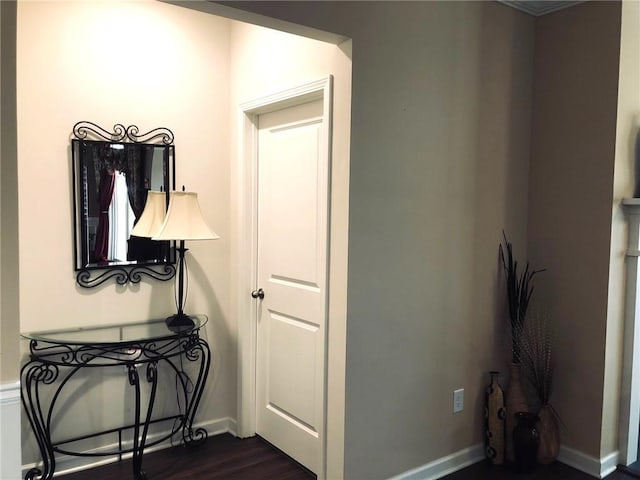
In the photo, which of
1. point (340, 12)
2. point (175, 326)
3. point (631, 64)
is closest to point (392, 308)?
point (175, 326)

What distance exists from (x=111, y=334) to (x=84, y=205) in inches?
26.6

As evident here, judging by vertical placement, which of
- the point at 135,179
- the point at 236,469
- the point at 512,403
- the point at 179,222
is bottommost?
the point at 236,469

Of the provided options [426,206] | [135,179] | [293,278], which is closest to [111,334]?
[135,179]

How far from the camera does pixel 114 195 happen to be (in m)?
2.81

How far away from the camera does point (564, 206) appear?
2959 millimetres

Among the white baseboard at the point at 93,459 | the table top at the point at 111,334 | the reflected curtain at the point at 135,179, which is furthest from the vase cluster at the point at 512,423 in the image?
the reflected curtain at the point at 135,179

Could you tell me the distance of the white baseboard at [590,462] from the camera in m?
2.81

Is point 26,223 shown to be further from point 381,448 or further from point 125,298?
point 381,448

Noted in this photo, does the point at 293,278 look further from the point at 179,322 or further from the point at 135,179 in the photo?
the point at 135,179

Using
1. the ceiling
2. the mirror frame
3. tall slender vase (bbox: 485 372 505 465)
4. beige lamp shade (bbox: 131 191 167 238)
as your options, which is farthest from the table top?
the ceiling

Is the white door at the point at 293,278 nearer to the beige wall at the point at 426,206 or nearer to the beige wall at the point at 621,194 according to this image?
the beige wall at the point at 426,206

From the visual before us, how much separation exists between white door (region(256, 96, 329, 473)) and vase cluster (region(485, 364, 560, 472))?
97 centimetres

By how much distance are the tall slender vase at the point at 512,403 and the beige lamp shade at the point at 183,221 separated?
1.80 meters

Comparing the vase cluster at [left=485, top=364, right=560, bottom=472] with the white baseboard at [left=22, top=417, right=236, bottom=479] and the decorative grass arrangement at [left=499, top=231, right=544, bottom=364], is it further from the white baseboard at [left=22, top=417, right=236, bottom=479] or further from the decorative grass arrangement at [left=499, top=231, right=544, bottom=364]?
the white baseboard at [left=22, top=417, right=236, bottom=479]
